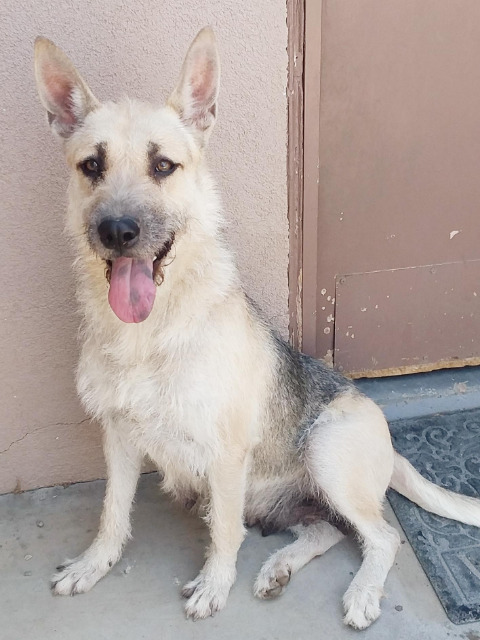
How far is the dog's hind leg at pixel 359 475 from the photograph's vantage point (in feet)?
9.45

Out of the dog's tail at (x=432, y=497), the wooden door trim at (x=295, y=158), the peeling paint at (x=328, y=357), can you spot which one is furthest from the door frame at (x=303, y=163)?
the dog's tail at (x=432, y=497)

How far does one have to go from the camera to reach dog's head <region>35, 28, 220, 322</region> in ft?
7.54

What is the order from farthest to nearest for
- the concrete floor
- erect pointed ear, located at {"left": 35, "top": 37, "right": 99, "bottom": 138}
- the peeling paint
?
the peeling paint, the concrete floor, erect pointed ear, located at {"left": 35, "top": 37, "right": 99, "bottom": 138}

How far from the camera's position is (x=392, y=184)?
11.8 feet

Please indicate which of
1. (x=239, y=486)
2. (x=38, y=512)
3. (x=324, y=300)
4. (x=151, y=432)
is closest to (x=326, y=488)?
(x=239, y=486)

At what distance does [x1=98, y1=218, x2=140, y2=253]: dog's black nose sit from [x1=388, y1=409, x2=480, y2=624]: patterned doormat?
76.7 inches

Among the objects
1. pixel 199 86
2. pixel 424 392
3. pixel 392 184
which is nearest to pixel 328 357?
pixel 424 392

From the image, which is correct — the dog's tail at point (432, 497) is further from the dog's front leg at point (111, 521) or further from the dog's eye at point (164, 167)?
the dog's eye at point (164, 167)

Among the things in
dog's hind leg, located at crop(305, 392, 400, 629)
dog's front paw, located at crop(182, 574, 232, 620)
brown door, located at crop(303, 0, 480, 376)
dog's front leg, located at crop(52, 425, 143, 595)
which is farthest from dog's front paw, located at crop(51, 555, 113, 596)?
brown door, located at crop(303, 0, 480, 376)

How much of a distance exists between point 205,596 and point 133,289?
4.48 ft

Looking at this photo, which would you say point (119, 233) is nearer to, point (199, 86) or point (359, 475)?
point (199, 86)

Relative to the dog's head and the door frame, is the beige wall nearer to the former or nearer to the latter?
the door frame

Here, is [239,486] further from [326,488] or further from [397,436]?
[397,436]

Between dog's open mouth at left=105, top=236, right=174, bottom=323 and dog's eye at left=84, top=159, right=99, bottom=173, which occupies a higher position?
dog's eye at left=84, top=159, right=99, bottom=173
